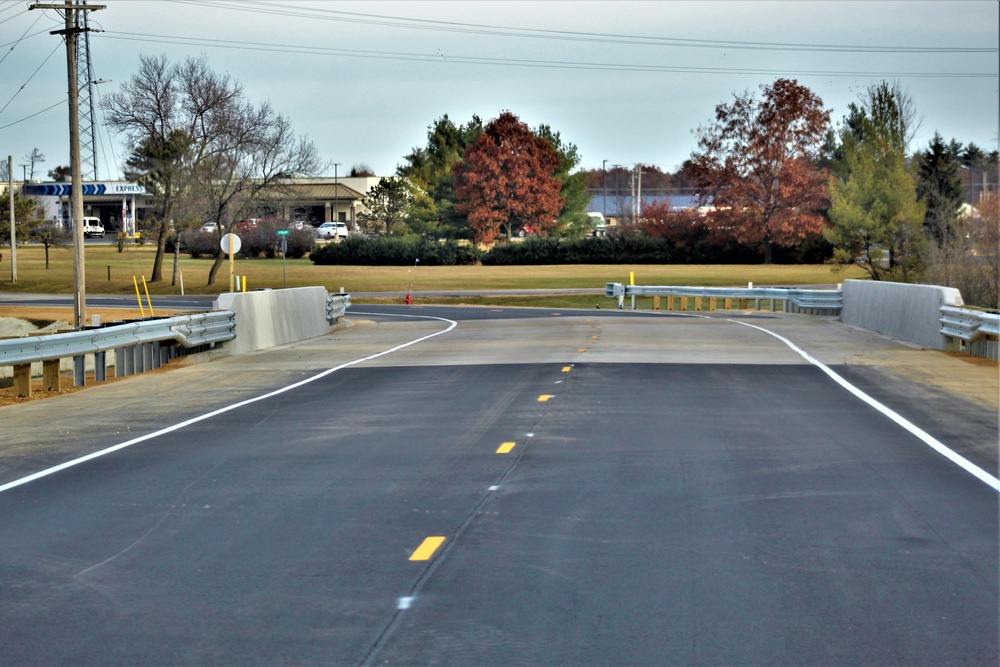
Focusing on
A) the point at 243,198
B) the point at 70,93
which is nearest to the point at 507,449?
the point at 70,93

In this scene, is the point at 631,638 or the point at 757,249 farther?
the point at 757,249

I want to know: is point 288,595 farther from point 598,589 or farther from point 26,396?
point 26,396

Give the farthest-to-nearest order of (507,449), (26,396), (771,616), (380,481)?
(26,396), (507,449), (380,481), (771,616)

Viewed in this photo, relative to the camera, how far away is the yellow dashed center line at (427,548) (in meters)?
7.34

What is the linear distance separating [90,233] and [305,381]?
95.6m

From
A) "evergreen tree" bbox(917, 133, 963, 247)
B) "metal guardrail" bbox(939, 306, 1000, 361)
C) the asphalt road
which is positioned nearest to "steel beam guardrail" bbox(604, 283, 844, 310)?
"evergreen tree" bbox(917, 133, 963, 247)

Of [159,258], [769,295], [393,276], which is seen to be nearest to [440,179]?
[393,276]

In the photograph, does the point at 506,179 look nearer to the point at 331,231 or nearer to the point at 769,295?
the point at 331,231

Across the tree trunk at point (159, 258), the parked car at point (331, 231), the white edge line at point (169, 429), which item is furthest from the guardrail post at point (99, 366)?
the parked car at point (331, 231)

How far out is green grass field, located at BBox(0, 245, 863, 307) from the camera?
61281 mm

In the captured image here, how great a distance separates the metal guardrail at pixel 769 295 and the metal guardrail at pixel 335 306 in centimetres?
1348

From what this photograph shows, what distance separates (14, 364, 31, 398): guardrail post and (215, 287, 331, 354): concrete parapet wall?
615 centimetres

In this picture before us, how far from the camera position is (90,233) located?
10700cm

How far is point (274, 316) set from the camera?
25266 mm
